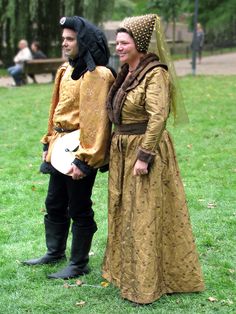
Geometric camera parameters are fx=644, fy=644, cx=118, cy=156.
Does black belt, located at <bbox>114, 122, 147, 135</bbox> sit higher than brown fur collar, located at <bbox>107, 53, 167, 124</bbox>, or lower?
lower

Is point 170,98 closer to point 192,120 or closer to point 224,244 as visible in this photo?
point 224,244

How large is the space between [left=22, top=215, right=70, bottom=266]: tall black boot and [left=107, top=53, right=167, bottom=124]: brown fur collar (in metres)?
1.11

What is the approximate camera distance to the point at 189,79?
18250mm

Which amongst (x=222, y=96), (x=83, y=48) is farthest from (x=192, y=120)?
(x=83, y=48)

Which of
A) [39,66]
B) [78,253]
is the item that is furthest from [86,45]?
[39,66]

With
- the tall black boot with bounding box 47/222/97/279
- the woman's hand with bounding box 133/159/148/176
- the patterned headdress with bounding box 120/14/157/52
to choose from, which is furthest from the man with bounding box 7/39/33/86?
the woman's hand with bounding box 133/159/148/176

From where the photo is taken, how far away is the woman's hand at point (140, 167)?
13.5 feet

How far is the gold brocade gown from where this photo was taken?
4.11 meters

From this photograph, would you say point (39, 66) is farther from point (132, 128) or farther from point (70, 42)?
point (132, 128)

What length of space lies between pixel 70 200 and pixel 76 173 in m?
0.32

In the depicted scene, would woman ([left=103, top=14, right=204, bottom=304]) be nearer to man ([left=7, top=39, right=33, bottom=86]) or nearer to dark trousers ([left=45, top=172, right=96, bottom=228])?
dark trousers ([left=45, top=172, right=96, bottom=228])

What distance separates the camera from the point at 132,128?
427 cm

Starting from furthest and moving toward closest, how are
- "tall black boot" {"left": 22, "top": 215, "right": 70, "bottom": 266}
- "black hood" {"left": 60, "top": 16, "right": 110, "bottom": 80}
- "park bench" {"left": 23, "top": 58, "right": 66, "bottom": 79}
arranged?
1. "park bench" {"left": 23, "top": 58, "right": 66, "bottom": 79}
2. "tall black boot" {"left": 22, "top": 215, "right": 70, "bottom": 266}
3. "black hood" {"left": 60, "top": 16, "right": 110, "bottom": 80}

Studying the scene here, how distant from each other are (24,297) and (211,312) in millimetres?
1283
